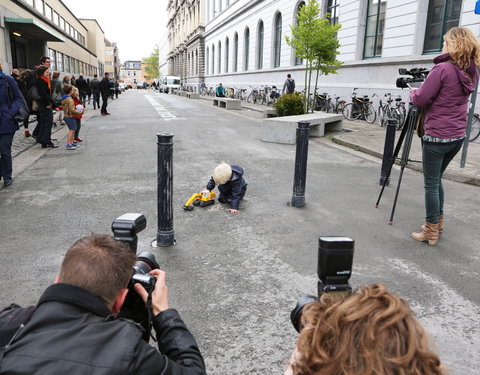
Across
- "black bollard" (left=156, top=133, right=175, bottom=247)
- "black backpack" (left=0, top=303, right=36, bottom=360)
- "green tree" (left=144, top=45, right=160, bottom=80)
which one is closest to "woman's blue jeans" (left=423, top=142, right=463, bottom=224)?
"black bollard" (left=156, top=133, right=175, bottom=247)

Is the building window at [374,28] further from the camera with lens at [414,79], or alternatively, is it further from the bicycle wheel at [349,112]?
the camera with lens at [414,79]

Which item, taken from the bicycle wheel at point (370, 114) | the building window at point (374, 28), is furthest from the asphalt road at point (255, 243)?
the building window at point (374, 28)

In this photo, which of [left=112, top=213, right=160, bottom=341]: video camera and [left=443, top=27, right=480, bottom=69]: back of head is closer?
[left=112, top=213, right=160, bottom=341]: video camera

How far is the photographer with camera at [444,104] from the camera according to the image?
13.4 ft

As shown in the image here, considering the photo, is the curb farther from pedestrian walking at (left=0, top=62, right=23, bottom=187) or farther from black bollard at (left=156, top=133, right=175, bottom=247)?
pedestrian walking at (left=0, top=62, right=23, bottom=187)

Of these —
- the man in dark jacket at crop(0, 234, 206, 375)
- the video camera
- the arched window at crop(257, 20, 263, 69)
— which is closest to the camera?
the man in dark jacket at crop(0, 234, 206, 375)

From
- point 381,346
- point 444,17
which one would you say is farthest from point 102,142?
point 444,17

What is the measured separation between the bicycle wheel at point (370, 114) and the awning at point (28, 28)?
1556 centimetres

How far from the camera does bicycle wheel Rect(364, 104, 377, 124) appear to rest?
17.0m

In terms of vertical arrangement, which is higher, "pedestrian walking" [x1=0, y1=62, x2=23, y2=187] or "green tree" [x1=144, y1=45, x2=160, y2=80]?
"green tree" [x1=144, y1=45, x2=160, y2=80]

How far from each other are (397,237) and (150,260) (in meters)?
3.56

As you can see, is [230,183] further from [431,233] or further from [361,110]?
[361,110]

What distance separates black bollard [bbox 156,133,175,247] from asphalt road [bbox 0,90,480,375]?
0.50 ft

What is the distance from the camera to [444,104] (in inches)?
168
